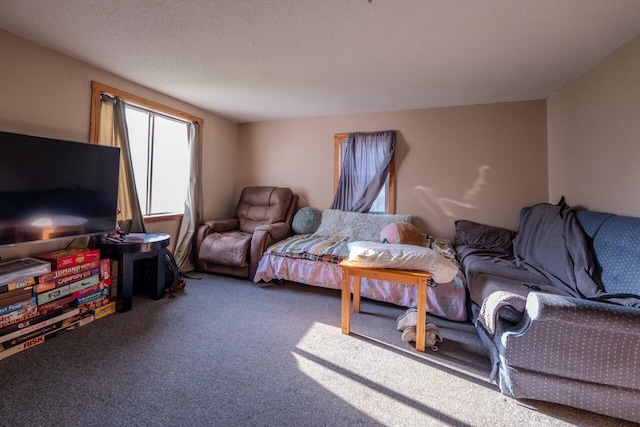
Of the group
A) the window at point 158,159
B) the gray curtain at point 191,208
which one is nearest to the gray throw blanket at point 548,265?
the gray curtain at point 191,208

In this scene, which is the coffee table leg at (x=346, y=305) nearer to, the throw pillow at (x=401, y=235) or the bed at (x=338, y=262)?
the bed at (x=338, y=262)

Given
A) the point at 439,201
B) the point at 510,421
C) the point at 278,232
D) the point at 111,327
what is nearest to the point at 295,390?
the point at 510,421

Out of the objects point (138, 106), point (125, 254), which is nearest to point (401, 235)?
point (125, 254)

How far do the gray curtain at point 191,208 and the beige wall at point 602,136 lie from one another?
4.30m

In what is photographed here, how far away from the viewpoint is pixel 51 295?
76.6 inches

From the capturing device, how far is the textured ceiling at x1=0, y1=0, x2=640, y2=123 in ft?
5.38

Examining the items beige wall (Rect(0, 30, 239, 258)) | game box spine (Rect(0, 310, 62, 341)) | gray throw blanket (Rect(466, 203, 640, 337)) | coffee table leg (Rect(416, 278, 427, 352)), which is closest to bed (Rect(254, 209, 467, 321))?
gray throw blanket (Rect(466, 203, 640, 337))

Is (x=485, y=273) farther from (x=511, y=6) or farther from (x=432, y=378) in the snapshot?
(x=511, y=6)

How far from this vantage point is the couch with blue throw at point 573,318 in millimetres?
1267

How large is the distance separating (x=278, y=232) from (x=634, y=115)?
333 cm

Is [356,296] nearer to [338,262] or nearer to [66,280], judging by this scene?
[338,262]

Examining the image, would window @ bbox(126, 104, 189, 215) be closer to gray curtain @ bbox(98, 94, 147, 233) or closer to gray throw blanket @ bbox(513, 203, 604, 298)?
gray curtain @ bbox(98, 94, 147, 233)

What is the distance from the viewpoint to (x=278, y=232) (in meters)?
3.40

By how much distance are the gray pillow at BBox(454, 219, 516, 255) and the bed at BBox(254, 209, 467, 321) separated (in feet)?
0.70
